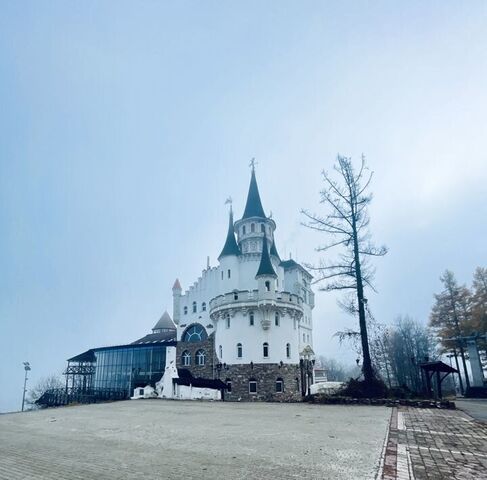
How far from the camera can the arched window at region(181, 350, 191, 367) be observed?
38.0 meters

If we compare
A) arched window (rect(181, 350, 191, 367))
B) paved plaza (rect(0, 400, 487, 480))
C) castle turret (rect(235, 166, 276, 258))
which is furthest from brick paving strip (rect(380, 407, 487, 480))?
arched window (rect(181, 350, 191, 367))

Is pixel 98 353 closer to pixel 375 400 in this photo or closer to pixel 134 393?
pixel 134 393

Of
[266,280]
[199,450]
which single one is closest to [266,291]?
[266,280]

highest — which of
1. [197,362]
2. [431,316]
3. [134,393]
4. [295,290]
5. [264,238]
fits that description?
[264,238]

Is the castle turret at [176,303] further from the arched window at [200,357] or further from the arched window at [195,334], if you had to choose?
the arched window at [200,357]

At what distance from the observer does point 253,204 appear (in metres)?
42.5

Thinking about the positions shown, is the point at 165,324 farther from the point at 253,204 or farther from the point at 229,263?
the point at 253,204

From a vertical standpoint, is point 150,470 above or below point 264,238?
below

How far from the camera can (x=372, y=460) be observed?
709cm

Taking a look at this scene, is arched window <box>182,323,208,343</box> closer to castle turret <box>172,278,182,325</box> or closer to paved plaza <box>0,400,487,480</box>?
castle turret <box>172,278,182,325</box>

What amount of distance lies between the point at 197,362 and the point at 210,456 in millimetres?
31147

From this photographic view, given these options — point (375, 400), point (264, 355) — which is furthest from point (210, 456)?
point (264, 355)

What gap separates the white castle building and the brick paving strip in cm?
2124

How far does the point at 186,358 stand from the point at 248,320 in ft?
31.1
